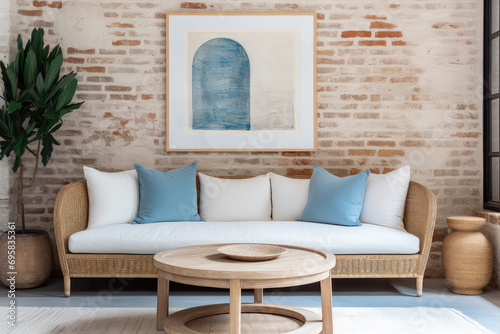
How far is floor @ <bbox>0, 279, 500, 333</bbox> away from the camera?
3.25 m

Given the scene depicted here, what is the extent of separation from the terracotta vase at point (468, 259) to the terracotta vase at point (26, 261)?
3075 mm

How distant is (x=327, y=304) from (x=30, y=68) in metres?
2.83

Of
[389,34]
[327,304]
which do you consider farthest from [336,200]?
[389,34]

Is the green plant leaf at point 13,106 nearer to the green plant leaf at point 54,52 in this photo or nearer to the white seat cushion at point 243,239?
the green plant leaf at point 54,52

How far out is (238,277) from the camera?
2188 mm

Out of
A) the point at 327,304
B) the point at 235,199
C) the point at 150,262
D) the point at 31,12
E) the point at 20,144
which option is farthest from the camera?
the point at 31,12

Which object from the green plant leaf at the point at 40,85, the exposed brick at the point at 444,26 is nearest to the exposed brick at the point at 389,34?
the exposed brick at the point at 444,26

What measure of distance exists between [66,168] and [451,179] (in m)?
3.37

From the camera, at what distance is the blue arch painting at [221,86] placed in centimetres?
429

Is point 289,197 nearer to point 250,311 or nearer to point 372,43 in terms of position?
point 250,311

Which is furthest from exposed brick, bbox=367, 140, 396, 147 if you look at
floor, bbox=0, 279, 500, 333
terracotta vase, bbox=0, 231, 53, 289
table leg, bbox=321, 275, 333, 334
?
terracotta vase, bbox=0, 231, 53, 289

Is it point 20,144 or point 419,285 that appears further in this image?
point 20,144

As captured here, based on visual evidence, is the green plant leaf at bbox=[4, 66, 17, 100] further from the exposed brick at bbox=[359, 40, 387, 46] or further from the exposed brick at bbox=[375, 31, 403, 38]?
the exposed brick at bbox=[375, 31, 403, 38]

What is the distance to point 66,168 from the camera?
4.27 m
